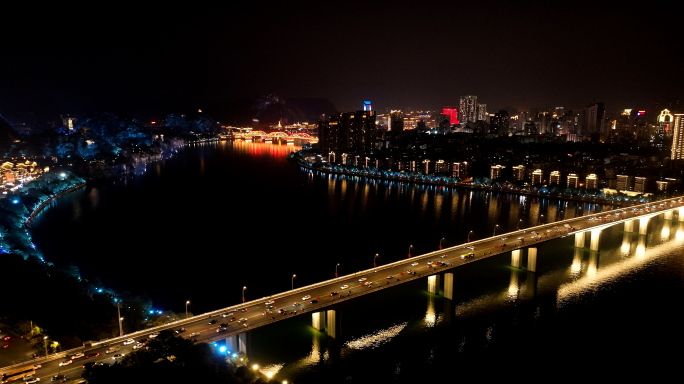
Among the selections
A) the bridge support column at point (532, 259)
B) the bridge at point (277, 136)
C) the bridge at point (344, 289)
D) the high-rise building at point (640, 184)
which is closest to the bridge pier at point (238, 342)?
the bridge at point (344, 289)

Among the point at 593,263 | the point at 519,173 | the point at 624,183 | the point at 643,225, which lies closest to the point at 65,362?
the point at 593,263

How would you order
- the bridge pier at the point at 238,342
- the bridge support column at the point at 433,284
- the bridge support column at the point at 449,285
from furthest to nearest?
the bridge support column at the point at 433,284 < the bridge support column at the point at 449,285 < the bridge pier at the point at 238,342

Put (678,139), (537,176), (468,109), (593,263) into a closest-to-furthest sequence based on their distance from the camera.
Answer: (593,263) → (537,176) → (678,139) → (468,109)

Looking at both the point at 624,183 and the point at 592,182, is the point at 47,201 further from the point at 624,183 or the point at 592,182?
the point at 624,183

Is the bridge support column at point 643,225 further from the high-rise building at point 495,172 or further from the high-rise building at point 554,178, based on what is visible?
the high-rise building at point 495,172

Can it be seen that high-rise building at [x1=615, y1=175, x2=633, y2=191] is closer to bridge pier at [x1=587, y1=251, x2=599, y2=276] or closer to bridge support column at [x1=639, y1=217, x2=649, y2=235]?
bridge support column at [x1=639, y1=217, x2=649, y2=235]

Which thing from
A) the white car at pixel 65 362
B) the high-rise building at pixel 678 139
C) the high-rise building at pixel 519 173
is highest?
the high-rise building at pixel 678 139

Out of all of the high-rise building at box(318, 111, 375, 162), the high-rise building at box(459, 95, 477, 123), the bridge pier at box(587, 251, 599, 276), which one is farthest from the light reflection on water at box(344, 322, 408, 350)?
the high-rise building at box(459, 95, 477, 123)
